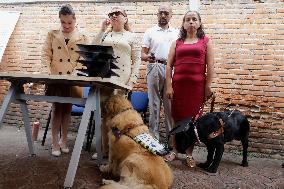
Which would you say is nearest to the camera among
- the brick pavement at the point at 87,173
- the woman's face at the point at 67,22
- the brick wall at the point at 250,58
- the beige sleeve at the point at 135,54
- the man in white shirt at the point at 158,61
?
the brick pavement at the point at 87,173

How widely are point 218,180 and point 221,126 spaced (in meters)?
0.71

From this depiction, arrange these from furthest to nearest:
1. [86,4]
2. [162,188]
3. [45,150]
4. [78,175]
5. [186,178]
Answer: [86,4]
[45,150]
[186,178]
[78,175]
[162,188]

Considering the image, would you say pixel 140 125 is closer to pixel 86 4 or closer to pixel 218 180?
pixel 218 180

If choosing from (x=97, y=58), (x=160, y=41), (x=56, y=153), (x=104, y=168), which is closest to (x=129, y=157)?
(x=104, y=168)

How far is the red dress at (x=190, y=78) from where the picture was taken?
424 cm

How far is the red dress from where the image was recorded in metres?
4.24

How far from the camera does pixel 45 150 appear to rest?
464cm

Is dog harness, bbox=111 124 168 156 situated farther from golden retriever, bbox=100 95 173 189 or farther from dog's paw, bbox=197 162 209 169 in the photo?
dog's paw, bbox=197 162 209 169

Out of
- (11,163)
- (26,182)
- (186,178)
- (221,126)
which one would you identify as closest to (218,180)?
(186,178)

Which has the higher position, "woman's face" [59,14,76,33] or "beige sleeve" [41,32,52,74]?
"woman's face" [59,14,76,33]

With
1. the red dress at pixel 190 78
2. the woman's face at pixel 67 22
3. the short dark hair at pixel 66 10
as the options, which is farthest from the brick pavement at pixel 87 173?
the short dark hair at pixel 66 10

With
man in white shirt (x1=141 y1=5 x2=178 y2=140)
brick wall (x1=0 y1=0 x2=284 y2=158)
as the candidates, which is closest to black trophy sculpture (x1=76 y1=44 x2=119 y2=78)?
man in white shirt (x1=141 y1=5 x2=178 y2=140)

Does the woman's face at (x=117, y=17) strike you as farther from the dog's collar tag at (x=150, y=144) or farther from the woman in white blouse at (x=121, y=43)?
the dog's collar tag at (x=150, y=144)

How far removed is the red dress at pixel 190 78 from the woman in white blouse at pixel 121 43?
58cm
